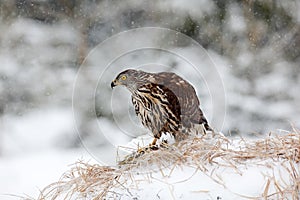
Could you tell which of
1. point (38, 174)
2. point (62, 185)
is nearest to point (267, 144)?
point (62, 185)

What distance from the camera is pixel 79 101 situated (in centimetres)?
271

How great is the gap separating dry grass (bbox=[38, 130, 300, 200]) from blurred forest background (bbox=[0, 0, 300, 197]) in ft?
5.38

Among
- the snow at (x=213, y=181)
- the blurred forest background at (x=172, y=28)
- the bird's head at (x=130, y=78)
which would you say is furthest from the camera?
the blurred forest background at (x=172, y=28)

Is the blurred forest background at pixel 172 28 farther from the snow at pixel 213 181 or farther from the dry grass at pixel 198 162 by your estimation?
the snow at pixel 213 181

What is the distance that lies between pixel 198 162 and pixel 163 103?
1.12ft

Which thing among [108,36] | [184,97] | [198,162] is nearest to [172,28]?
[108,36]

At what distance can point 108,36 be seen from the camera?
9.53 ft

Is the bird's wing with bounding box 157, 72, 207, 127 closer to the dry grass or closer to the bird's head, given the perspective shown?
the bird's head

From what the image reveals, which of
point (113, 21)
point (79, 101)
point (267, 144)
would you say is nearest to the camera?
point (267, 144)

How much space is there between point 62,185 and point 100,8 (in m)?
2.06

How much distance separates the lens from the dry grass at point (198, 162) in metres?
0.93

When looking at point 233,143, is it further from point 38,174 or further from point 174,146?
point 38,174

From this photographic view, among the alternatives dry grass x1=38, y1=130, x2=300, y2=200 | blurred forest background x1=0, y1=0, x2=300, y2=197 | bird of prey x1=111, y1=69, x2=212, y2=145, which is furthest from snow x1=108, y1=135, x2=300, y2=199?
blurred forest background x1=0, y1=0, x2=300, y2=197

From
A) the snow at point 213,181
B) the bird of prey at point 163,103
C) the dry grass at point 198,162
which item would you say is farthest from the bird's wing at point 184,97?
the snow at point 213,181
